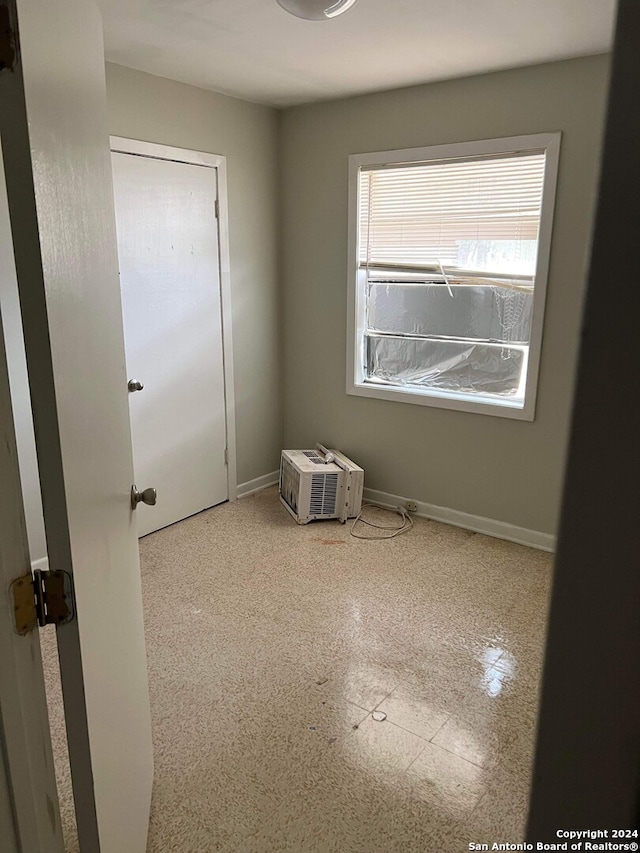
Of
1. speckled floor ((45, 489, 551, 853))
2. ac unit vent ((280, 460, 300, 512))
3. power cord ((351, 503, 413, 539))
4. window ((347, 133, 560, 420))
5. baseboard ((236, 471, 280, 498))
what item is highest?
window ((347, 133, 560, 420))

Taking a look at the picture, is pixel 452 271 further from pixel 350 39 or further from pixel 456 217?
pixel 350 39

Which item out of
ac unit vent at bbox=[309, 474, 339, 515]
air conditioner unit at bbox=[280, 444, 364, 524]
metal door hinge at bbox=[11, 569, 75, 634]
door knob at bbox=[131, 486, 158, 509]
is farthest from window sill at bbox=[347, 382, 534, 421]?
metal door hinge at bbox=[11, 569, 75, 634]

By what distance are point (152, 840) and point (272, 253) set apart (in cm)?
331

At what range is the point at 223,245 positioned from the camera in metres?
3.59

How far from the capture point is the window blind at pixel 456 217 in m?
3.07

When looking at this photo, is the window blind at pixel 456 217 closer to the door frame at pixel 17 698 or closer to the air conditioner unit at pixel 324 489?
the air conditioner unit at pixel 324 489

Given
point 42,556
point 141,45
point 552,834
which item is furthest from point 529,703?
point 141,45

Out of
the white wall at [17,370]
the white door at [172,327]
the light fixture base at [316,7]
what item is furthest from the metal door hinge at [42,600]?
the white door at [172,327]

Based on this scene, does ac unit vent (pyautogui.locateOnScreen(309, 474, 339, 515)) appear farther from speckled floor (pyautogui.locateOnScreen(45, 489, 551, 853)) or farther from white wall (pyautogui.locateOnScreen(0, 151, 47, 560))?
white wall (pyautogui.locateOnScreen(0, 151, 47, 560))

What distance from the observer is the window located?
3068mm

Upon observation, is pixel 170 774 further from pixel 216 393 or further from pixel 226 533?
pixel 216 393

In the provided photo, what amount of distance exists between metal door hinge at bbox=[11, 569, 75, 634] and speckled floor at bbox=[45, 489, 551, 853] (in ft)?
3.50

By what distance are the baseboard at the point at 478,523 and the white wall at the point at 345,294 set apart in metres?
0.04

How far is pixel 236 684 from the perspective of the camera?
220 cm
